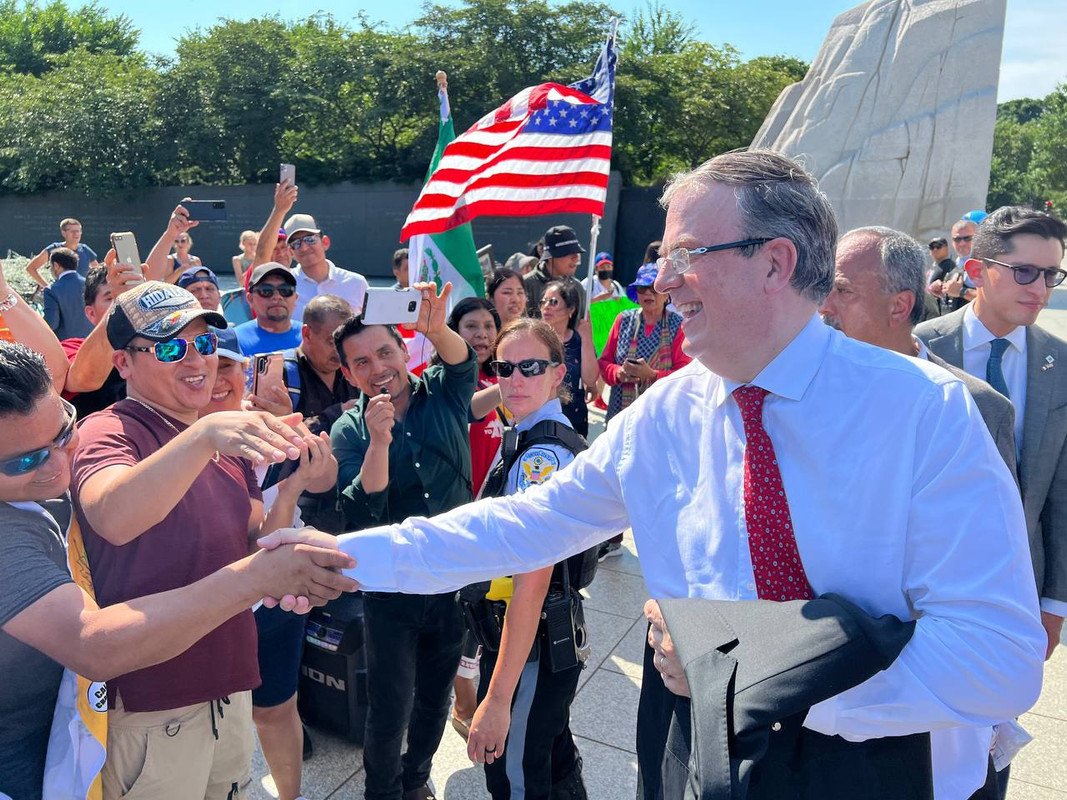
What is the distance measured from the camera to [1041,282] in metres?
2.78

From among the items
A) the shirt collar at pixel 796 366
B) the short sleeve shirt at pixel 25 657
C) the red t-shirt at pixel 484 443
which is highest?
the shirt collar at pixel 796 366

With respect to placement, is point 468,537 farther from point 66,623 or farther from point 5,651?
point 5,651

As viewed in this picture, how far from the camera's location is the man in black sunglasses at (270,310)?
14.8 ft

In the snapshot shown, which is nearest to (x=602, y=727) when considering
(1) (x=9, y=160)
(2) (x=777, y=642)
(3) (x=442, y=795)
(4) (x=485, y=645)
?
(3) (x=442, y=795)

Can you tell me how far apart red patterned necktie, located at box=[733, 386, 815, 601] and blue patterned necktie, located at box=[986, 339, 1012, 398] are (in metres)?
1.80

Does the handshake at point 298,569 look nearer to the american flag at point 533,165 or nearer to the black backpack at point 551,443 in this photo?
the black backpack at point 551,443

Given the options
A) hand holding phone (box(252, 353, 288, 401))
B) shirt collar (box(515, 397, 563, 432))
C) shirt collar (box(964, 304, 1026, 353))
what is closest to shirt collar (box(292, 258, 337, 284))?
hand holding phone (box(252, 353, 288, 401))

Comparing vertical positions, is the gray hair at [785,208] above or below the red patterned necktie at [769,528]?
above

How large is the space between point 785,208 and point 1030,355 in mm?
1903

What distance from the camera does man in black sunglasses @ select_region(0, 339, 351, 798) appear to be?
1591mm

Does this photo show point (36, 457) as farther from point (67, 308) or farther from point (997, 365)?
point (67, 308)

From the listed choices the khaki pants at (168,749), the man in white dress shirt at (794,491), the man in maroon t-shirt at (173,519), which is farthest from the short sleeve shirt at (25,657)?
the man in white dress shirt at (794,491)

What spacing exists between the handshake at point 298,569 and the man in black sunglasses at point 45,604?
0.06 meters

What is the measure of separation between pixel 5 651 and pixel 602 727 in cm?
261
